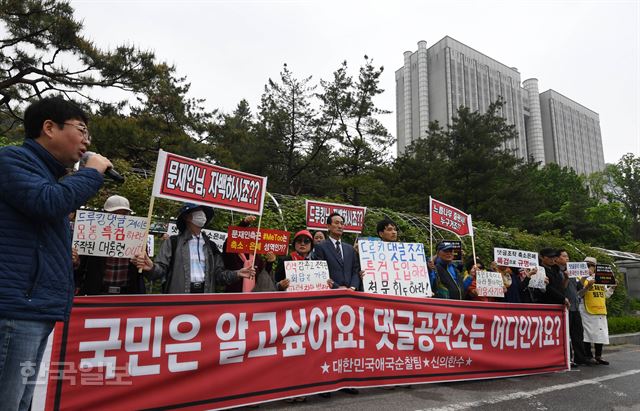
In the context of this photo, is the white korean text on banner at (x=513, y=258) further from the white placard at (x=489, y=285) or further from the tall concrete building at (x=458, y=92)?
the tall concrete building at (x=458, y=92)

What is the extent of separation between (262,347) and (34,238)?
7.60 feet

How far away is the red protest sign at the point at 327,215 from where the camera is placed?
7.16m

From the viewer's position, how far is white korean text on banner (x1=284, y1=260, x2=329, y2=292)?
4449mm

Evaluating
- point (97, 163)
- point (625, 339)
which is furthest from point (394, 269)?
point (625, 339)

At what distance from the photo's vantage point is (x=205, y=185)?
3.90 m

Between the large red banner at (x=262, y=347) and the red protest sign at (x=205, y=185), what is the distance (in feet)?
3.09

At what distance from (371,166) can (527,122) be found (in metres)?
60.4

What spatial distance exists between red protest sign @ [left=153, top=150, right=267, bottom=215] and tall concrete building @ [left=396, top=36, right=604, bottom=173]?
57913mm

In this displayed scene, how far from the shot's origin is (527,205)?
24719 mm

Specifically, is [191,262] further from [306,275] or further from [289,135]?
[289,135]

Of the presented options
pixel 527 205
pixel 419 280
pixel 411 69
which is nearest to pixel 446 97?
pixel 411 69

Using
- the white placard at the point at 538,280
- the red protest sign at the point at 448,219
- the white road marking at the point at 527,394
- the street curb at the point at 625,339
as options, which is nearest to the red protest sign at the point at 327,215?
the red protest sign at the point at 448,219

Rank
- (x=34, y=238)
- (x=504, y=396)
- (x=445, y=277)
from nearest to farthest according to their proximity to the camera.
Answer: (x=34, y=238), (x=504, y=396), (x=445, y=277)

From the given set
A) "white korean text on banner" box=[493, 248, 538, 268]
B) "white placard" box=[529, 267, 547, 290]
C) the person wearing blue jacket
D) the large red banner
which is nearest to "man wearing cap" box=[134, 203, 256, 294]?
the large red banner
